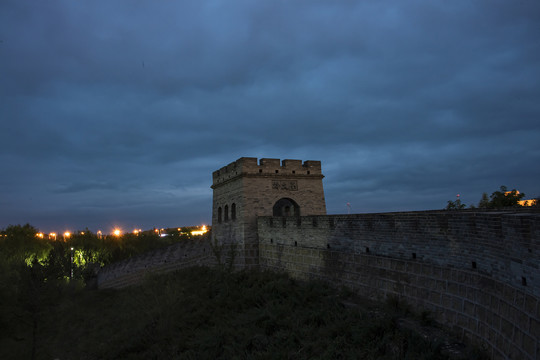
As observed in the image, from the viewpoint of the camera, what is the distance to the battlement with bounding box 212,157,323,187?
63.2 ft

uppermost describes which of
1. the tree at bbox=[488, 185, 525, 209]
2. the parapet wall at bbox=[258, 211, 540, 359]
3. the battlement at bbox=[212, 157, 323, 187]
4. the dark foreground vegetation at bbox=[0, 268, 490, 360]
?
the battlement at bbox=[212, 157, 323, 187]

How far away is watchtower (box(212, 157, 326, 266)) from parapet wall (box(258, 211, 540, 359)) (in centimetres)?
571

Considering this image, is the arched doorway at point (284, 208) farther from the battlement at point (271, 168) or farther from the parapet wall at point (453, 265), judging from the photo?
the parapet wall at point (453, 265)

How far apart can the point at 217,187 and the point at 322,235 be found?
456 inches

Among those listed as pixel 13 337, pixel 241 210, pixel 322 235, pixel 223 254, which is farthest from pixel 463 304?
pixel 13 337

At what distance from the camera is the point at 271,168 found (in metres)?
19.7

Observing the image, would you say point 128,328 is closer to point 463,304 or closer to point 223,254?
point 223,254

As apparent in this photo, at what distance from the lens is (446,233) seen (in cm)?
803

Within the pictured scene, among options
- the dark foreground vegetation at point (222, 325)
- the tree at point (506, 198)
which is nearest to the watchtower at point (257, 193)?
the dark foreground vegetation at point (222, 325)

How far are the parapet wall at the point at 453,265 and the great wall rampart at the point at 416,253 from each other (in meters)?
0.02

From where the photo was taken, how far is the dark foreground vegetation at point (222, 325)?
7.93 metres

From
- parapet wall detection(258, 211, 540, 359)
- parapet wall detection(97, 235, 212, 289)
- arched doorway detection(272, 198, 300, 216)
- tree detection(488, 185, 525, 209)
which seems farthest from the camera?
parapet wall detection(97, 235, 212, 289)

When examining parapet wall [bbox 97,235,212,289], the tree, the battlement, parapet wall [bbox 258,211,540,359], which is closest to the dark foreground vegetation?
parapet wall [bbox 258,211,540,359]

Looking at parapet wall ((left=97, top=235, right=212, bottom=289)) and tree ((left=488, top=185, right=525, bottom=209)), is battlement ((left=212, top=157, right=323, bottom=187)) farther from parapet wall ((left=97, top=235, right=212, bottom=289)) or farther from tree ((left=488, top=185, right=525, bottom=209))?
tree ((left=488, top=185, right=525, bottom=209))
